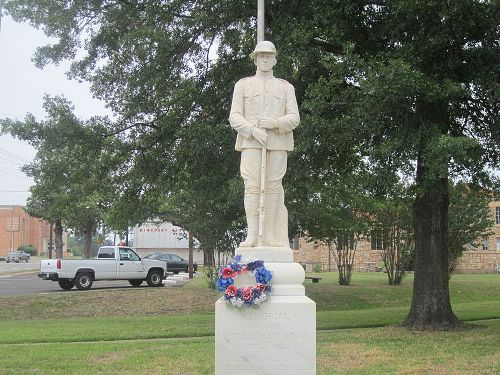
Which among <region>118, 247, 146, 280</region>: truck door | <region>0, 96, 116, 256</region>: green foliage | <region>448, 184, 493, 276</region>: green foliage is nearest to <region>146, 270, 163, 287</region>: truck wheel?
<region>118, 247, 146, 280</region>: truck door

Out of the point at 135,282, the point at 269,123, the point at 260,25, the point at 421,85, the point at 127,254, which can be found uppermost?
the point at 260,25

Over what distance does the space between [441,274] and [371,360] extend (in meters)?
4.90

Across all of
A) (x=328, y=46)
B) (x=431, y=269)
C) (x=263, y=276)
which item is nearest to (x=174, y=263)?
(x=431, y=269)

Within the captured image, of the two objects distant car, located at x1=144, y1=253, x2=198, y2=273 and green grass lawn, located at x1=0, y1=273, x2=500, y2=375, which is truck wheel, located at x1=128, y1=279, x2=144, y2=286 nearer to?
green grass lawn, located at x1=0, y1=273, x2=500, y2=375

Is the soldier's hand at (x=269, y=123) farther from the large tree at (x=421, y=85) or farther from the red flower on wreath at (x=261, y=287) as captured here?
the large tree at (x=421, y=85)

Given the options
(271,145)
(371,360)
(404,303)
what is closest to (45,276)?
(404,303)

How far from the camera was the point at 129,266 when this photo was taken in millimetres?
26844

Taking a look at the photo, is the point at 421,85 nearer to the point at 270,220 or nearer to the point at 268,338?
the point at 270,220

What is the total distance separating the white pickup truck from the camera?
25.0m

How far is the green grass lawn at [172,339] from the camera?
974 cm

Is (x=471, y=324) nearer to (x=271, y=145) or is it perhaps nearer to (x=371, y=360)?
(x=371, y=360)

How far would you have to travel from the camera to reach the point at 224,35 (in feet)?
49.1

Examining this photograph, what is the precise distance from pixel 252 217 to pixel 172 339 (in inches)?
247

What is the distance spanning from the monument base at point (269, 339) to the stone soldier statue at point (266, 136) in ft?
2.83
